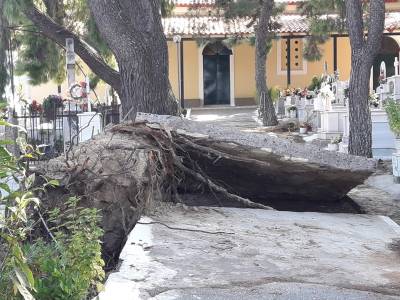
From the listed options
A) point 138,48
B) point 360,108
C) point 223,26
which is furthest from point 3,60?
point 223,26

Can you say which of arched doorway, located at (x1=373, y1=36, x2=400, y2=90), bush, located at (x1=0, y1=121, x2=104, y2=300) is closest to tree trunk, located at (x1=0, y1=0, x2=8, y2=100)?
bush, located at (x1=0, y1=121, x2=104, y2=300)

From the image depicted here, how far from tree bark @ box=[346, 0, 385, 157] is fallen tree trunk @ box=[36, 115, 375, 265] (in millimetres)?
3810

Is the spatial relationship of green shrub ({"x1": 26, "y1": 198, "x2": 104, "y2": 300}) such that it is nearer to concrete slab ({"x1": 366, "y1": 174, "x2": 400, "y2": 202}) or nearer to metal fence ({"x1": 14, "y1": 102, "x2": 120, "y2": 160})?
concrete slab ({"x1": 366, "y1": 174, "x2": 400, "y2": 202})

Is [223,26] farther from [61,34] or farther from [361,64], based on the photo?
[361,64]

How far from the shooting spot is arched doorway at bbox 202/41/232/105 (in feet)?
113

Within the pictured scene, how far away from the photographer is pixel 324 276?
4.86 meters

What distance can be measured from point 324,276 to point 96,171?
2436 mm

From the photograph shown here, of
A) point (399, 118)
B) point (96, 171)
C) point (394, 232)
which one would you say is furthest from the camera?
point (399, 118)

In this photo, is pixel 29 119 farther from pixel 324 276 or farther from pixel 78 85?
pixel 324 276

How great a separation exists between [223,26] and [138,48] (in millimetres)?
22766

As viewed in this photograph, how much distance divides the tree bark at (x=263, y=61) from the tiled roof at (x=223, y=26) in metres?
5.90

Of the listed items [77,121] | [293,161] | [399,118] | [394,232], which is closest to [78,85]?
[77,121]

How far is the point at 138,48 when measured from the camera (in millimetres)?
9281

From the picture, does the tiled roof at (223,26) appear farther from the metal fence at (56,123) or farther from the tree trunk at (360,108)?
the tree trunk at (360,108)
